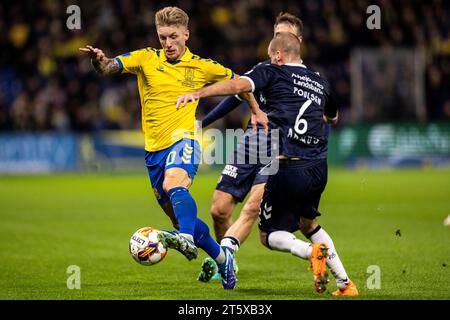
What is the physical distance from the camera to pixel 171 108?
8227 millimetres

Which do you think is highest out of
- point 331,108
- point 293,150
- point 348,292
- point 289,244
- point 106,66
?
point 106,66

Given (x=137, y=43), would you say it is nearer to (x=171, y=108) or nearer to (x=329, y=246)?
(x=171, y=108)

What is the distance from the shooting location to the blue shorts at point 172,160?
7.95 m

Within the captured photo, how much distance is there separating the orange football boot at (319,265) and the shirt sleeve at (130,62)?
241cm

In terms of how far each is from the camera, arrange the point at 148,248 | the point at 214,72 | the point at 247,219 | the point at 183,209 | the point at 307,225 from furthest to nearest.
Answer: the point at 247,219, the point at 214,72, the point at 307,225, the point at 183,209, the point at 148,248

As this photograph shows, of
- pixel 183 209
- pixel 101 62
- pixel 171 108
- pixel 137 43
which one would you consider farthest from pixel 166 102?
pixel 137 43

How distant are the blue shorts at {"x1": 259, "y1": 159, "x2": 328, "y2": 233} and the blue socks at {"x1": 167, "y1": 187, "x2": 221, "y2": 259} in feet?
1.74

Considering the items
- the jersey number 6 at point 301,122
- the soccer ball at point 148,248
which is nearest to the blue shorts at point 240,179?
the jersey number 6 at point 301,122

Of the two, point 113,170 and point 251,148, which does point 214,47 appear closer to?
point 113,170

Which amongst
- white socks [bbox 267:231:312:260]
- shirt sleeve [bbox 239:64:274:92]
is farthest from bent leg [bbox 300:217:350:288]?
shirt sleeve [bbox 239:64:274:92]

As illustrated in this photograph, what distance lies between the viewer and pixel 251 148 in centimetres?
902

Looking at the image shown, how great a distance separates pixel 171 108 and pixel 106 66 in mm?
733

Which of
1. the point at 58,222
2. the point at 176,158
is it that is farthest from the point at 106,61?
the point at 58,222

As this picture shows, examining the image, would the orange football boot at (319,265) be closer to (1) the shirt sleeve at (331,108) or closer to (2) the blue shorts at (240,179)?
(1) the shirt sleeve at (331,108)
